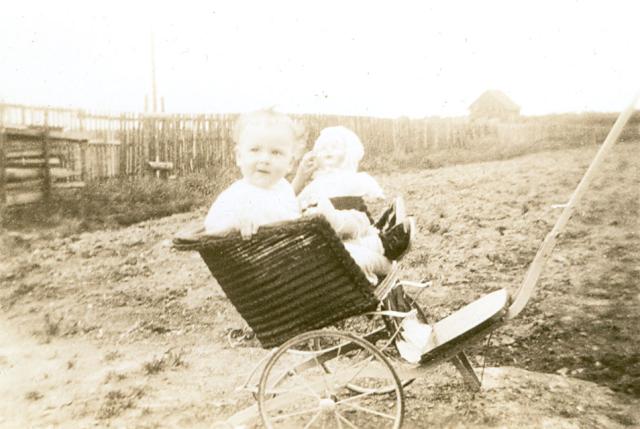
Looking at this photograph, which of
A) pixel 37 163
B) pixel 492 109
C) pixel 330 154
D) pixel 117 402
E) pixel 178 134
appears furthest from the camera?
pixel 492 109

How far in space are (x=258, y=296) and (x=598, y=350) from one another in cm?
181

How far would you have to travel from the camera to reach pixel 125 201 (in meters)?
4.75

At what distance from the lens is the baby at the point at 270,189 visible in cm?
228

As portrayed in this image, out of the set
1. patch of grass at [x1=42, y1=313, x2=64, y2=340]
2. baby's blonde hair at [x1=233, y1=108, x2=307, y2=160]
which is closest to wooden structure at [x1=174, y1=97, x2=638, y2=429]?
baby's blonde hair at [x1=233, y1=108, x2=307, y2=160]

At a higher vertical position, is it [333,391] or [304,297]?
[304,297]

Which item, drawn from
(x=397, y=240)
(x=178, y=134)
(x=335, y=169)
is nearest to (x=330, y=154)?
(x=335, y=169)

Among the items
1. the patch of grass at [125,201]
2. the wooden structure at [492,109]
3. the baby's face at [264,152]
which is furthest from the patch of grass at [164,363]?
the wooden structure at [492,109]

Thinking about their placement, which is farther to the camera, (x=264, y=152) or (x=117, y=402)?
(x=117, y=402)

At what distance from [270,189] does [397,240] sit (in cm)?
57

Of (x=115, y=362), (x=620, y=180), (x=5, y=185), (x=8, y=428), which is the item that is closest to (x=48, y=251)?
(x=5, y=185)

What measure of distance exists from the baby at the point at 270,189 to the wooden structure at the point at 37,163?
244 centimetres

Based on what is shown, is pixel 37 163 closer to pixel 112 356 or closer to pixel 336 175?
pixel 112 356

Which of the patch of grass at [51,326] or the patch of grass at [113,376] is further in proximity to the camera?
the patch of grass at [51,326]

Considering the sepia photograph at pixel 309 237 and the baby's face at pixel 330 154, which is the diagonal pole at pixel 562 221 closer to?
the sepia photograph at pixel 309 237
